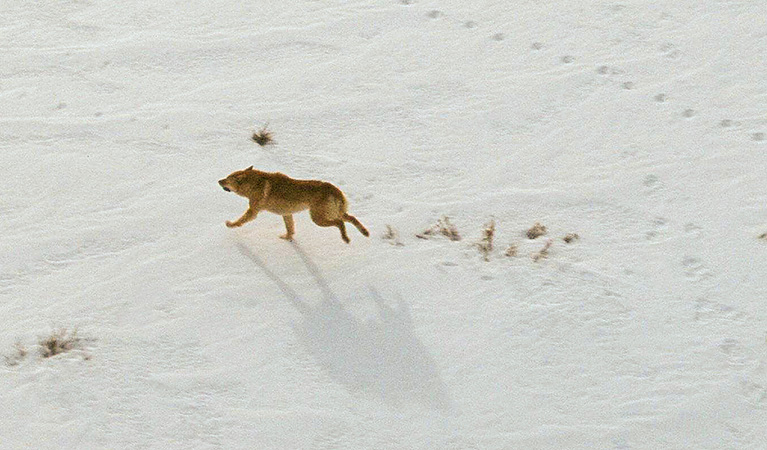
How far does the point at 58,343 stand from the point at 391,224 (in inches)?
56.4

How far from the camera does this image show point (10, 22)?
19.6ft

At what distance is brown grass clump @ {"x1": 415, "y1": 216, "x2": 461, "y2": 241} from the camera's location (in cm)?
450

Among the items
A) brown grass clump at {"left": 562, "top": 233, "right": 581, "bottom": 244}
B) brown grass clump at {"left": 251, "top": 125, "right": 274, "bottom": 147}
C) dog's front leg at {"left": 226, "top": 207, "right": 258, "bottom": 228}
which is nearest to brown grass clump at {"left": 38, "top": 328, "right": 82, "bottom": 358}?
dog's front leg at {"left": 226, "top": 207, "right": 258, "bottom": 228}

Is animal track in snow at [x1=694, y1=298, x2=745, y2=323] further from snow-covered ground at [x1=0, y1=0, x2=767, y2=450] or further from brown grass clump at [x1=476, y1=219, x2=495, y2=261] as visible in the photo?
brown grass clump at [x1=476, y1=219, x2=495, y2=261]

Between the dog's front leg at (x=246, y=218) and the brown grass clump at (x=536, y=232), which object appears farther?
the brown grass clump at (x=536, y=232)

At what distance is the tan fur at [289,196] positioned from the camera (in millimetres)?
4211

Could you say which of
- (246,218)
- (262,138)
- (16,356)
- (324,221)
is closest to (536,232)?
(324,221)

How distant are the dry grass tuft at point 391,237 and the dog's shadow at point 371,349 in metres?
0.30

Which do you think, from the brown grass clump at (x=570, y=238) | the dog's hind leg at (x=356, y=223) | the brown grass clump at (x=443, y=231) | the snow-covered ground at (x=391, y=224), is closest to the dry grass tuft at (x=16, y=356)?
the snow-covered ground at (x=391, y=224)

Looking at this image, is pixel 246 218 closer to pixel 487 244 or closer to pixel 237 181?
pixel 237 181

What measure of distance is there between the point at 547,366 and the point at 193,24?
3.02 m

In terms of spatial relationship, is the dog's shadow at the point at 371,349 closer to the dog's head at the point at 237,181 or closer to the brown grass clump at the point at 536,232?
the dog's head at the point at 237,181

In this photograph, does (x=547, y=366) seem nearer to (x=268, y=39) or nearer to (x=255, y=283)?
(x=255, y=283)

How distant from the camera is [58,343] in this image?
394 centimetres
